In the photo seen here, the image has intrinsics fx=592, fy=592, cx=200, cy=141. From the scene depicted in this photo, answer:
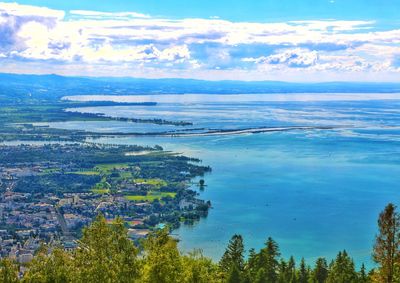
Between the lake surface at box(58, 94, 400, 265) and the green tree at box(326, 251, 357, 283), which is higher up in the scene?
the lake surface at box(58, 94, 400, 265)

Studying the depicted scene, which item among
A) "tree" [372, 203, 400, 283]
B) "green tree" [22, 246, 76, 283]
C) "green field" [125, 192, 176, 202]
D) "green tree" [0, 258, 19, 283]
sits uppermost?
"green field" [125, 192, 176, 202]

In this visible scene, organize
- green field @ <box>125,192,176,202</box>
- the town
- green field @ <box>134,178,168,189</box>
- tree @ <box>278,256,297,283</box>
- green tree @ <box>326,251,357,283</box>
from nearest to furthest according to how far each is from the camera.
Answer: green tree @ <box>326,251,357,283</box>
tree @ <box>278,256,297,283</box>
the town
green field @ <box>125,192,176,202</box>
green field @ <box>134,178,168,189</box>

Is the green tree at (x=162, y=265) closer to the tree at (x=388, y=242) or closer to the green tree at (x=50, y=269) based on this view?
the green tree at (x=50, y=269)

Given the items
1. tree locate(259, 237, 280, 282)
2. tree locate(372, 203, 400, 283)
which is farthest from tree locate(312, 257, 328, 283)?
tree locate(372, 203, 400, 283)

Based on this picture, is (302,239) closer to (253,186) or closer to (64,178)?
(253,186)

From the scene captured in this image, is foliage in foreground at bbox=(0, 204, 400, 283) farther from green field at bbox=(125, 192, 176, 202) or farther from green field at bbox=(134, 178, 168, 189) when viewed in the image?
green field at bbox=(134, 178, 168, 189)

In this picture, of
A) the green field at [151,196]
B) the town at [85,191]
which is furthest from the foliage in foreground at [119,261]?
the green field at [151,196]

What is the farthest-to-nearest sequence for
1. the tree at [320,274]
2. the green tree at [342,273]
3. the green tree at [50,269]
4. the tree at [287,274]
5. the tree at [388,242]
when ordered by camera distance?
1. the tree at [320,274]
2. the tree at [287,274]
3. the green tree at [342,273]
4. the green tree at [50,269]
5. the tree at [388,242]
